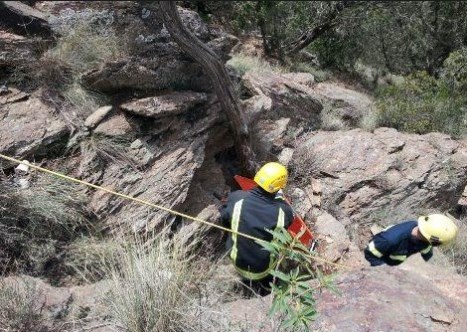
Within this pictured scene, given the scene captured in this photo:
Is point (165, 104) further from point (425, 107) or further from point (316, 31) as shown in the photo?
point (316, 31)

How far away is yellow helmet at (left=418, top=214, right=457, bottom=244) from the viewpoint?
14.6 ft

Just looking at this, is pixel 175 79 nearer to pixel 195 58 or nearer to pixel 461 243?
pixel 195 58

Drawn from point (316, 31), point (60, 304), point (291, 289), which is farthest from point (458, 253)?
point (316, 31)

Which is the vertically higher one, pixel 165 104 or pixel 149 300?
pixel 165 104

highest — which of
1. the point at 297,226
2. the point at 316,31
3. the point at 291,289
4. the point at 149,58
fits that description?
the point at 149,58

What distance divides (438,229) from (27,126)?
4.16 m

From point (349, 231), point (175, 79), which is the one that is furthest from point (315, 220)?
point (175, 79)

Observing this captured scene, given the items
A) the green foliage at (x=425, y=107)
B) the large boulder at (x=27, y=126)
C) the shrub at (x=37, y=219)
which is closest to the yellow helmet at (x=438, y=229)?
the shrub at (x=37, y=219)

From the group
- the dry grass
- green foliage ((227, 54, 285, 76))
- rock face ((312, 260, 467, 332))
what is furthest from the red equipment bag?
green foliage ((227, 54, 285, 76))

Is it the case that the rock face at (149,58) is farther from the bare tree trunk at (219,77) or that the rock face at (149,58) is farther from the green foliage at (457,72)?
the green foliage at (457,72)

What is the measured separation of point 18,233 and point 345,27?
363 inches

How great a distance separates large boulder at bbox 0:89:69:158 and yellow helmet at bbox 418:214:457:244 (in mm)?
3747

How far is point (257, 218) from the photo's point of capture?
4.71 m

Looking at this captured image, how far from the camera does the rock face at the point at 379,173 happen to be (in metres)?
7.05
